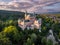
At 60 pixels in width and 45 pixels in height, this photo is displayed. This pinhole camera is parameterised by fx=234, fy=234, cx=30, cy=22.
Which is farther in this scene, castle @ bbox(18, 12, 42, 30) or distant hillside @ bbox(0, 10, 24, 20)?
distant hillside @ bbox(0, 10, 24, 20)

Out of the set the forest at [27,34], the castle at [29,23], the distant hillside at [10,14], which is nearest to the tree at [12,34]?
the forest at [27,34]

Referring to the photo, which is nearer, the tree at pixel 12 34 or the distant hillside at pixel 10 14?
the tree at pixel 12 34

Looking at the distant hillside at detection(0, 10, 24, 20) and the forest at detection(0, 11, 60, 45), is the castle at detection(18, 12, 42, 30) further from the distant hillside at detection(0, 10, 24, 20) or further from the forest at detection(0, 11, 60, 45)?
the distant hillside at detection(0, 10, 24, 20)

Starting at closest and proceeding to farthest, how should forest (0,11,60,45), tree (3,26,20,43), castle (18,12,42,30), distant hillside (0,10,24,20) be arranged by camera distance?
forest (0,11,60,45), tree (3,26,20,43), castle (18,12,42,30), distant hillside (0,10,24,20)

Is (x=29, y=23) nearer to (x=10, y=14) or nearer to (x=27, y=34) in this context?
(x=27, y=34)

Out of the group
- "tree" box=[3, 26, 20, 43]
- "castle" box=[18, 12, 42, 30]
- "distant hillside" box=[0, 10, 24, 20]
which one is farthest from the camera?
"distant hillside" box=[0, 10, 24, 20]

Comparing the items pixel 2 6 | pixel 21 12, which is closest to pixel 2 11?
pixel 2 6

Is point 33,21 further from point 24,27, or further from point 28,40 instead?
point 28,40

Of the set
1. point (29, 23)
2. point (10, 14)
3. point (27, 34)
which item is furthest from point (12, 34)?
point (10, 14)

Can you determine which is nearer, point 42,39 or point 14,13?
point 42,39

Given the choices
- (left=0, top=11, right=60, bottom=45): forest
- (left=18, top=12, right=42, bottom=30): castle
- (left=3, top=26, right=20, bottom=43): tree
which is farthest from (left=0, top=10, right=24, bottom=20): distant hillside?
(left=3, top=26, right=20, bottom=43): tree

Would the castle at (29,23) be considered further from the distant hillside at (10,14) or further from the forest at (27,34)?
the distant hillside at (10,14)
